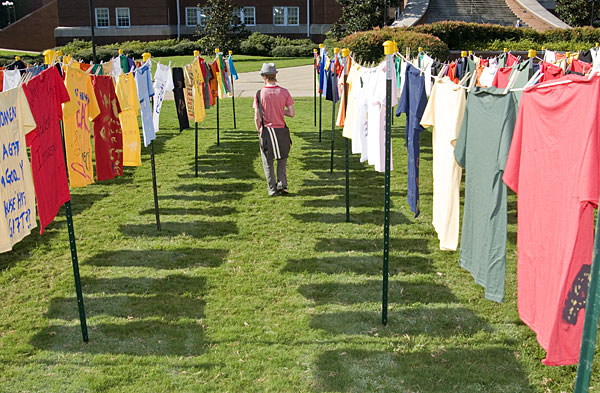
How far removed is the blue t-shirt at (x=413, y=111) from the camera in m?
6.01

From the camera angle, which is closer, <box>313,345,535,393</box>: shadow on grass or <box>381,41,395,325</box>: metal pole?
<box>313,345,535,393</box>: shadow on grass

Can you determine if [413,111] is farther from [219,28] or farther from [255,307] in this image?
[219,28]

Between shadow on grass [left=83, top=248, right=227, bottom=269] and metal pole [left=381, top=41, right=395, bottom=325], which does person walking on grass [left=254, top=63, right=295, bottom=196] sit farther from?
metal pole [left=381, top=41, right=395, bottom=325]

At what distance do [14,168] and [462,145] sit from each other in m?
3.72

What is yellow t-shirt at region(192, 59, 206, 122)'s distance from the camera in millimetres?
11109

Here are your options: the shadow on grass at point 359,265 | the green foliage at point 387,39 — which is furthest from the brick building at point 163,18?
the shadow on grass at point 359,265

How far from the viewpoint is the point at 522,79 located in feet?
28.2

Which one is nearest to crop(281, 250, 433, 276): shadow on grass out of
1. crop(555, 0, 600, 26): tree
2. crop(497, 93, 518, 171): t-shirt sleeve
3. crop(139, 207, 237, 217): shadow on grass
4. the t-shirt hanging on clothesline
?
crop(139, 207, 237, 217): shadow on grass

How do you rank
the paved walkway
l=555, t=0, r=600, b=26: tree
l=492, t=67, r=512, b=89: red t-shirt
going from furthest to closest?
1. l=555, t=0, r=600, b=26: tree
2. the paved walkway
3. l=492, t=67, r=512, b=89: red t-shirt

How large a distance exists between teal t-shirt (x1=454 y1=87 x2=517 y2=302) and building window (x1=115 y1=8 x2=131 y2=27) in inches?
1931

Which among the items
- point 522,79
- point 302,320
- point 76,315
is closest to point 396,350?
point 302,320

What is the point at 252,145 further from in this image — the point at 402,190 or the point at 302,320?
the point at 302,320

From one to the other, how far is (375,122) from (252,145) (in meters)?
8.00

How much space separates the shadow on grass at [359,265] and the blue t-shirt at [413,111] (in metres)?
1.06
